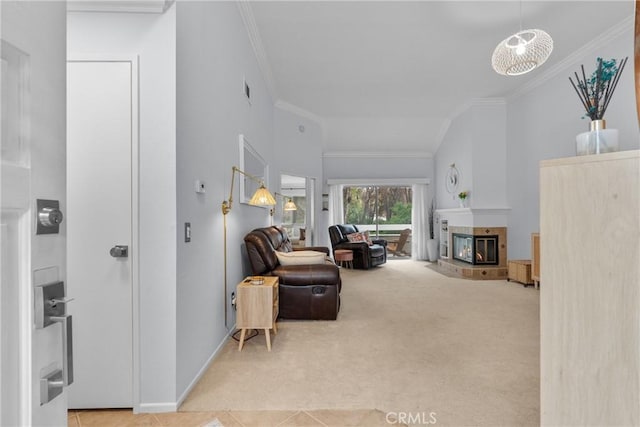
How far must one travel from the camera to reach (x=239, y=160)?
3258mm

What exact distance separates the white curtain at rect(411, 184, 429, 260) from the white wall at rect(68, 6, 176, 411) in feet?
23.8

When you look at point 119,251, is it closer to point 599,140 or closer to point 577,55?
point 599,140

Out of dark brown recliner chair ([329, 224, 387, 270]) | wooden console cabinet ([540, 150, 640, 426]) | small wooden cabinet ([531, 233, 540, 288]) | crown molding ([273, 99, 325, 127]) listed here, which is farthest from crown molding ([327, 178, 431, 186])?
wooden console cabinet ([540, 150, 640, 426])

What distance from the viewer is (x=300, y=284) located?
322 centimetres

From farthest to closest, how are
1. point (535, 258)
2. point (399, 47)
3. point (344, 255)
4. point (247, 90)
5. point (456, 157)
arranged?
point (456, 157) → point (344, 255) → point (535, 258) → point (399, 47) → point (247, 90)

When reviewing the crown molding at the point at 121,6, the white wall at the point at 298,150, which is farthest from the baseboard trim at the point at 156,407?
the white wall at the point at 298,150

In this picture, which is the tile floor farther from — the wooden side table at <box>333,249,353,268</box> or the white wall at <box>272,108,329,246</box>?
the wooden side table at <box>333,249,353,268</box>

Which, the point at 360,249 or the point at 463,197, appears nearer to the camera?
the point at 463,197

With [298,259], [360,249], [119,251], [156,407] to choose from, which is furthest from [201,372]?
[360,249]

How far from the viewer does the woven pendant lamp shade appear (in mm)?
2996

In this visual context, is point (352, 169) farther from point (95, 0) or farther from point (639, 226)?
point (639, 226)

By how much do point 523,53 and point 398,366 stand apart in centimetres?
322

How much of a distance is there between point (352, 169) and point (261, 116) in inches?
158

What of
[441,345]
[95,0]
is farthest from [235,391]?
[95,0]
